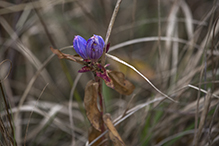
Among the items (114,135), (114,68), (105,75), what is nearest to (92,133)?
(114,135)

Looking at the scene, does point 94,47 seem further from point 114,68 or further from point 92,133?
point 114,68

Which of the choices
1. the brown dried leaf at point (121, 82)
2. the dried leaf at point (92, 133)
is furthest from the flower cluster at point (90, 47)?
the dried leaf at point (92, 133)

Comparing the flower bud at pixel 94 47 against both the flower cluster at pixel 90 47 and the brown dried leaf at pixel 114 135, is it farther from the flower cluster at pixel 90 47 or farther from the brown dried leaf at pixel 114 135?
the brown dried leaf at pixel 114 135

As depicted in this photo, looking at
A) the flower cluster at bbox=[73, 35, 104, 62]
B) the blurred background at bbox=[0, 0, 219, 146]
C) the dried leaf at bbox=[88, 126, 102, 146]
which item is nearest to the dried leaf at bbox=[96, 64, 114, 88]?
the flower cluster at bbox=[73, 35, 104, 62]

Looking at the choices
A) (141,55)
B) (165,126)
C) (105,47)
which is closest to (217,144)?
(165,126)

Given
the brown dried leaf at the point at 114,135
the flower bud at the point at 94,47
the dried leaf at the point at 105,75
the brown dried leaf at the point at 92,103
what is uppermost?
the flower bud at the point at 94,47
